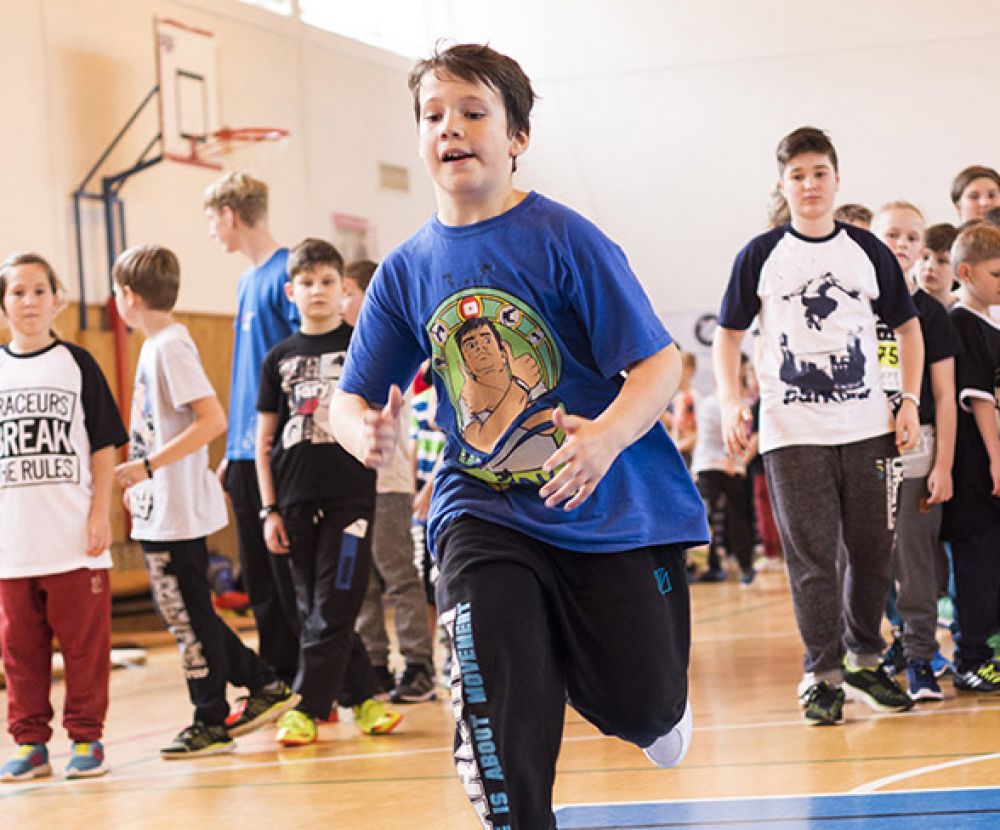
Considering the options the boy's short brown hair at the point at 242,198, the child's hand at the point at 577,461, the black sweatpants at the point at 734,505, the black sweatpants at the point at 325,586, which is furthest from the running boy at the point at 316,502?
Answer: the black sweatpants at the point at 734,505

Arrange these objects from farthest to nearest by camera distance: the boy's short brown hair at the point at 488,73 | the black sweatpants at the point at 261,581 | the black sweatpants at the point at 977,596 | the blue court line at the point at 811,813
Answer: the black sweatpants at the point at 261,581, the black sweatpants at the point at 977,596, the blue court line at the point at 811,813, the boy's short brown hair at the point at 488,73

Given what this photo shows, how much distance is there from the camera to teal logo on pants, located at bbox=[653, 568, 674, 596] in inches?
104

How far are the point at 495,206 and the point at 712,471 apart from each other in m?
8.24

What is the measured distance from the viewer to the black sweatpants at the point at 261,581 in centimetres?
514

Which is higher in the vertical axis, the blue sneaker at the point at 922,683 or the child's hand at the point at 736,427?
the child's hand at the point at 736,427

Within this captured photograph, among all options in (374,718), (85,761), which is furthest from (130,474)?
(374,718)

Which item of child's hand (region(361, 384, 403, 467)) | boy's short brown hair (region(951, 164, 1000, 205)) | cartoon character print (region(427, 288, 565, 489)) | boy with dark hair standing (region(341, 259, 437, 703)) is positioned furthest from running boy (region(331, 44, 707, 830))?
boy's short brown hair (region(951, 164, 1000, 205))

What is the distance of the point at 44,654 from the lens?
14.9ft

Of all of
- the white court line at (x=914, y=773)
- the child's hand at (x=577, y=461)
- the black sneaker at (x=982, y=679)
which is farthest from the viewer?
the black sneaker at (x=982, y=679)

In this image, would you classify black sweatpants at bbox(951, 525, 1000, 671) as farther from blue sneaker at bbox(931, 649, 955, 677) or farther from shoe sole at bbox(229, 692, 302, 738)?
shoe sole at bbox(229, 692, 302, 738)

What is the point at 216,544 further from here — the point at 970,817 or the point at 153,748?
the point at 970,817

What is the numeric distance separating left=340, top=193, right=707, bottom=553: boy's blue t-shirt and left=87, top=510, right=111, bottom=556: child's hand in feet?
6.99

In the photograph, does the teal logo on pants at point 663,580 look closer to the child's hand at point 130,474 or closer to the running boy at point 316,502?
the running boy at point 316,502

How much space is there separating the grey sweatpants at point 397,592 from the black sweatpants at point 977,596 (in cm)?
194
